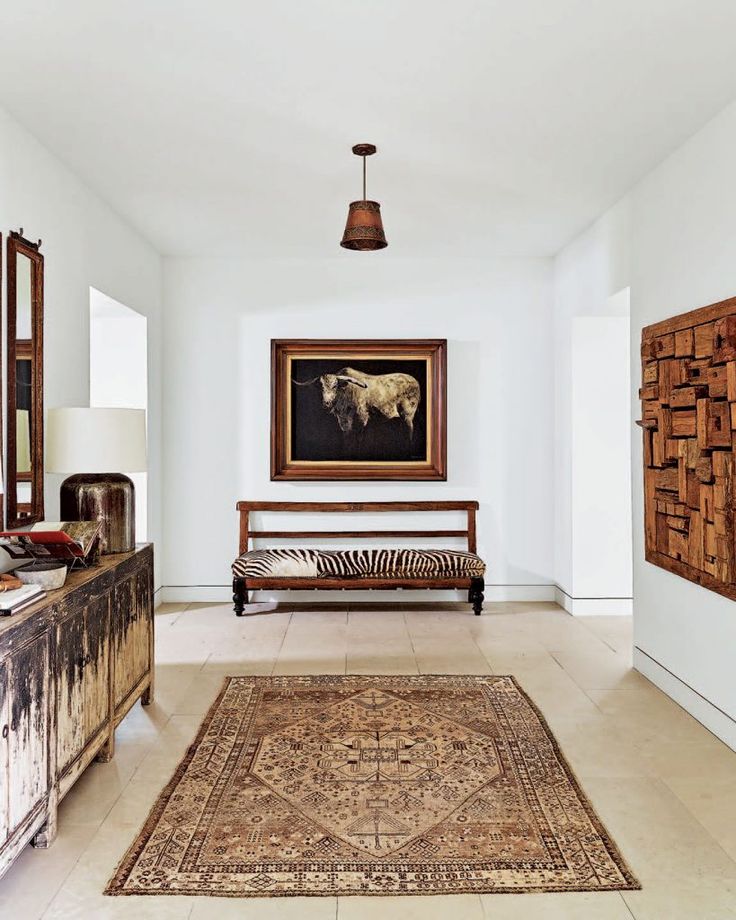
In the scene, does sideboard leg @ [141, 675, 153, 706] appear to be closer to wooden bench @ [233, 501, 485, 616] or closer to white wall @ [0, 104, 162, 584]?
white wall @ [0, 104, 162, 584]

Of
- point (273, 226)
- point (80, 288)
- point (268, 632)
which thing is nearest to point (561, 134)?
Result: point (273, 226)

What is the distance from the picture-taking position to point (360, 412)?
21.3 feet

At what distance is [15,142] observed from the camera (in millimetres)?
3678

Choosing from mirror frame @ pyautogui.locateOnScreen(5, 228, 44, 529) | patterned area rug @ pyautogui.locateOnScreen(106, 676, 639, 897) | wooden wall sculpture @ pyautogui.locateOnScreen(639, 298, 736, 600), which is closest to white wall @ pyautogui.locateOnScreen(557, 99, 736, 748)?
wooden wall sculpture @ pyautogui.locateOnScreen(639, 298, 736, 600)

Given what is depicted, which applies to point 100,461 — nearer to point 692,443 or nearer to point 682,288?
point 692,443

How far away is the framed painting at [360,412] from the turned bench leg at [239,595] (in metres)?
0.90

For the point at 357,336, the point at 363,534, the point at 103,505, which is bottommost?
the point at 363,534

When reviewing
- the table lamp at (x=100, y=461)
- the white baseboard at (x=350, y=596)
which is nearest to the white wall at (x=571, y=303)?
the white baseboard at (x=350, y=596)

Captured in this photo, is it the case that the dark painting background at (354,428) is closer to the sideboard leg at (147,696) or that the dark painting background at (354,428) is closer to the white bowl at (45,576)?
the sideboard leg at (147,696)

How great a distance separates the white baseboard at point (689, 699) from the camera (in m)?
3.60

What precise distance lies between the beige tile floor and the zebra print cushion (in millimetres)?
325

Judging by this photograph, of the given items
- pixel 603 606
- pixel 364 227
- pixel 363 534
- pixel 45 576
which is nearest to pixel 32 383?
pixel 45 576

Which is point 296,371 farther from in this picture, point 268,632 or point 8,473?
point 8,473

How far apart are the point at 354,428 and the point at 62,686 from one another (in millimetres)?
3928
